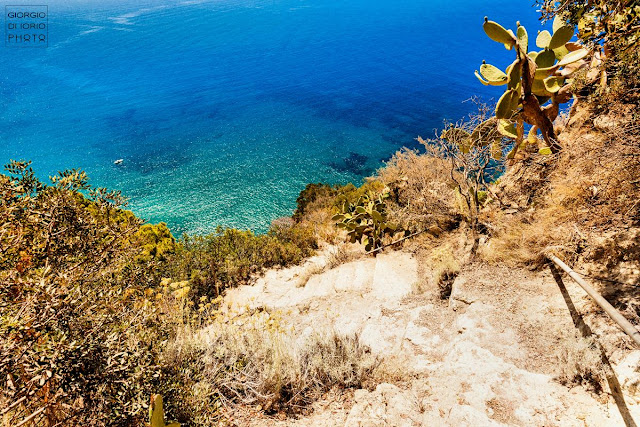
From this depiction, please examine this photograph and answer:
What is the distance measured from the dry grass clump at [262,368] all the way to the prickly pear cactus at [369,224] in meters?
4.42

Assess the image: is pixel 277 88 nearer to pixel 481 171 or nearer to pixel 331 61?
pixel 331 61

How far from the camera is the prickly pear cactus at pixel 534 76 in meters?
5.16

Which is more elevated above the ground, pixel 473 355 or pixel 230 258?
pixel 473 355

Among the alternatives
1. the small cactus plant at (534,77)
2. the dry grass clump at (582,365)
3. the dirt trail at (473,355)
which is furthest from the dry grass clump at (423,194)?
the dry grass clump at (582,365)

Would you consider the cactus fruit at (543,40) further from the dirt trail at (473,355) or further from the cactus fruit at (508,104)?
the dirt trail at (473,355)

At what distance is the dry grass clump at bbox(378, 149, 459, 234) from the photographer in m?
7.51

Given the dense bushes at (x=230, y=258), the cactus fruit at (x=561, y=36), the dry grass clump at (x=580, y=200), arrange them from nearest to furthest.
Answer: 1. the dry grass clump at (x=580, y=200)
2. the cactus fruit at (x=561, y=36)
3. the dense bushes at (x=230, y=258)

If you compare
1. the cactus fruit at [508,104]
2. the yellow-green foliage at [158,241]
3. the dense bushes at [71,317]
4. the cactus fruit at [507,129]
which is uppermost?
the cactus fruit at [508,104]

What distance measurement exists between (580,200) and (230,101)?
96.3 feet

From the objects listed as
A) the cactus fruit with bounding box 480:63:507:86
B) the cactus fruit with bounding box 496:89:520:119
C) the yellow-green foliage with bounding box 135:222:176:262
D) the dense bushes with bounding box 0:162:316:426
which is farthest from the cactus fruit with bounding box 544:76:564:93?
the yellow-green foliage with bounding box 135:222:176:262

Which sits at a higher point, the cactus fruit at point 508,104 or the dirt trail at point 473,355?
the cactus fruit at point 508,104

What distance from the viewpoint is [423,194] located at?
7.93m

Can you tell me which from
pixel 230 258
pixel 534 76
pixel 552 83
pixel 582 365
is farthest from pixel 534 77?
pixel 230 258

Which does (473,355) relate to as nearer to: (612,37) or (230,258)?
(612,37)
